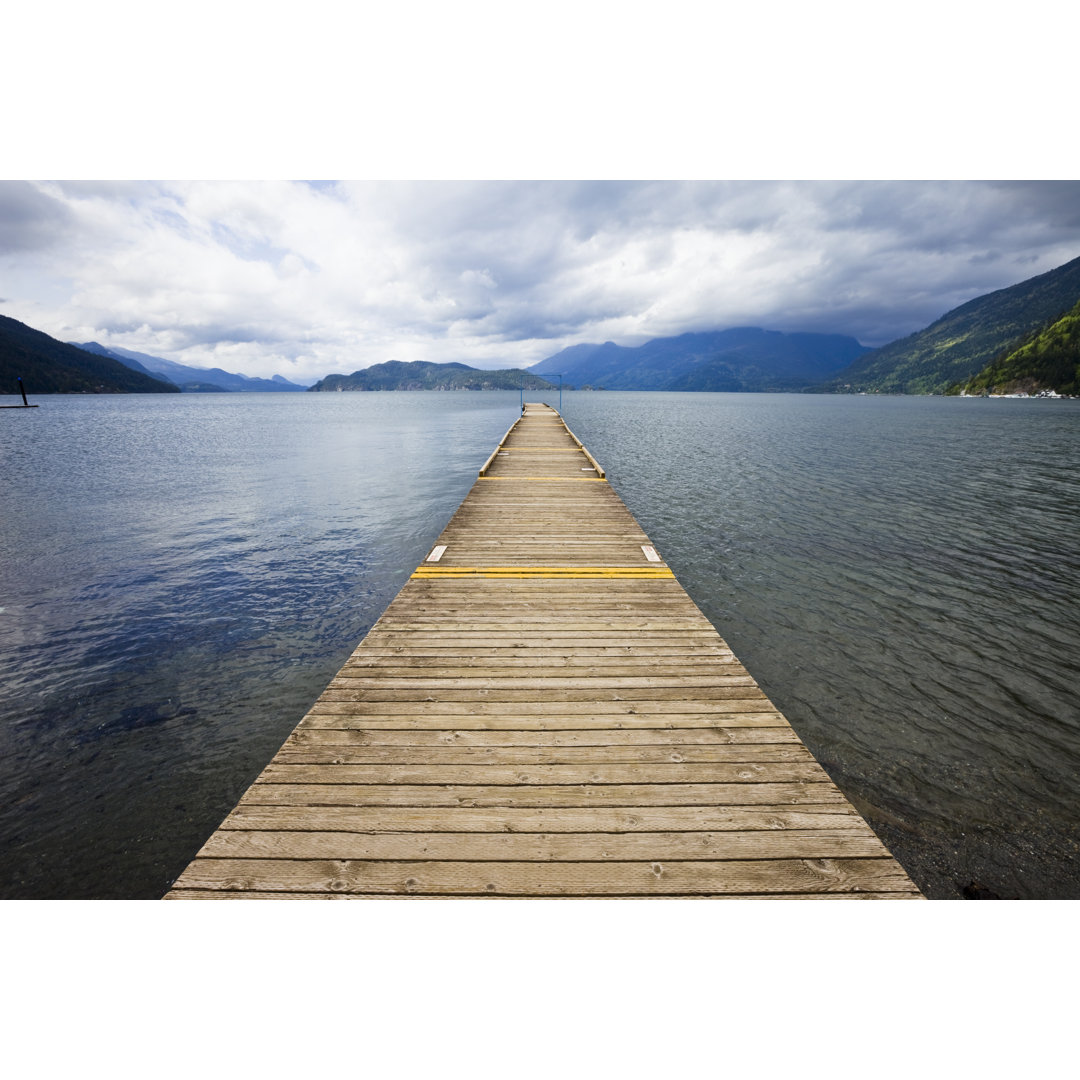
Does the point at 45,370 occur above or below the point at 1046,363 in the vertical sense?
above

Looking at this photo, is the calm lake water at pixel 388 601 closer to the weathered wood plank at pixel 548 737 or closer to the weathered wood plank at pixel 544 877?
the weathered wood plank at pixel 548 737

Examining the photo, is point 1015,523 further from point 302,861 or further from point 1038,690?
point 302,861

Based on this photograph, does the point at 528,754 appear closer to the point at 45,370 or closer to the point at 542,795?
the point at 542,795

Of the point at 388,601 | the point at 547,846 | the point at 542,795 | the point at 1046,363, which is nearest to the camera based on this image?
the point at 547,846

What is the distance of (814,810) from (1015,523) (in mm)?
19996

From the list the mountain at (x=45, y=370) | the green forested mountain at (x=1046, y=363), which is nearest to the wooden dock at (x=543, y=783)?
the green forested mountain at (x=1046, y=363)

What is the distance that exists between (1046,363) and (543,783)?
18810 cm

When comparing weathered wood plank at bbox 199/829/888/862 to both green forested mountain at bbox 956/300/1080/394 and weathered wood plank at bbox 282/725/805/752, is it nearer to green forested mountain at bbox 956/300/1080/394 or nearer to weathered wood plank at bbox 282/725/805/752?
weathered wood plank at bbox 282/725/805/752

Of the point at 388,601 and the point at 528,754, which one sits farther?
the point at 388,601

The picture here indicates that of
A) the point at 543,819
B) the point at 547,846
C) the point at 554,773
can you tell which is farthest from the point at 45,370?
the point at 547,846

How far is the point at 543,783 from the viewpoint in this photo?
155 inches

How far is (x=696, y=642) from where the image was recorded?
6176 mm

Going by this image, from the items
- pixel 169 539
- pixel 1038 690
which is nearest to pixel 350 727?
pixel 1038 690

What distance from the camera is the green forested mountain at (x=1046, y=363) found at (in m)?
122
